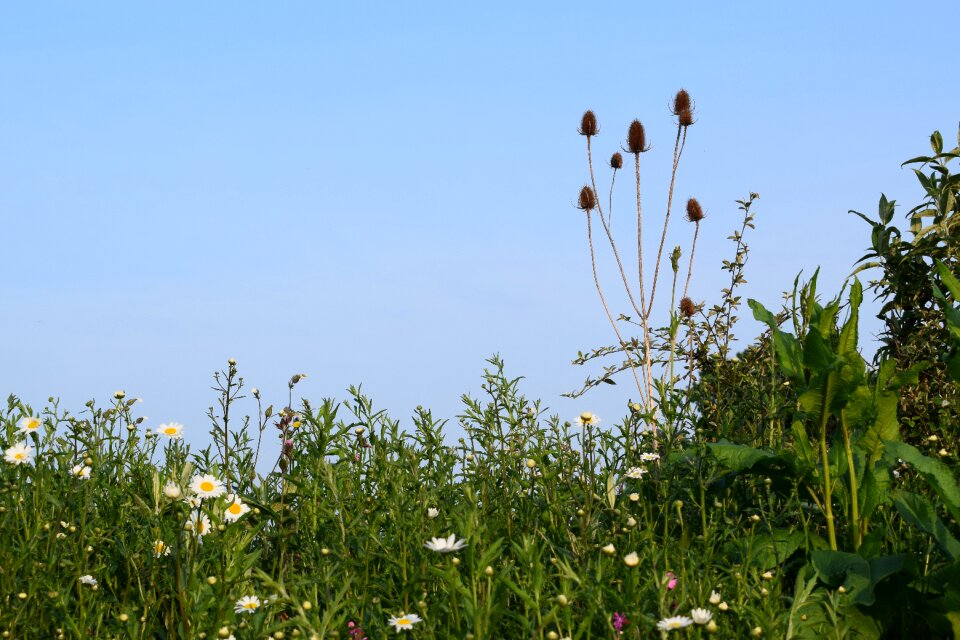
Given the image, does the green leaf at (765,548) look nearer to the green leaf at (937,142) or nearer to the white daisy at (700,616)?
the white daisy at (700,616)

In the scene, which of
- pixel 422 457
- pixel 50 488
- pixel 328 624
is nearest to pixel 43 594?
pixel 50 488

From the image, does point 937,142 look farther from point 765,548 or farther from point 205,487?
point 205,487

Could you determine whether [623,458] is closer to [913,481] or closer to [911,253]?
[913,481]

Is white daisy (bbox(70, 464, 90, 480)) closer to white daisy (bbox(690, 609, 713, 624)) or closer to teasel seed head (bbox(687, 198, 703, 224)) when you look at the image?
white daisy (bbox(690, 609, 713, 624))

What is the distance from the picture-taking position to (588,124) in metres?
9.09

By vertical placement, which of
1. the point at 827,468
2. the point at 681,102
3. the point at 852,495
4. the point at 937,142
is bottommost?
the point at 852,495

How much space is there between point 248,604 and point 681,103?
657cm

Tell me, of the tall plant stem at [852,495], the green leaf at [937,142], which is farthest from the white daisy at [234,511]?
the green leaf at [937,142]

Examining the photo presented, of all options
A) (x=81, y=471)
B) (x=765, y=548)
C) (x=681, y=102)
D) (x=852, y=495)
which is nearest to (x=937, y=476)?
(x=852, y=495)

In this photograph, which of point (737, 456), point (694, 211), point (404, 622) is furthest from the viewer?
point (694, 211)

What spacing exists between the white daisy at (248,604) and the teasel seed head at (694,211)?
5.81 meters

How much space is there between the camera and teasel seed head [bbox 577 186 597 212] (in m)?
8.94

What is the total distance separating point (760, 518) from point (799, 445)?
40 centimetres

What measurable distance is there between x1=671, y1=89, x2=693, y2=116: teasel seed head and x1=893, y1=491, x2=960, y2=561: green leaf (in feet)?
17.3
